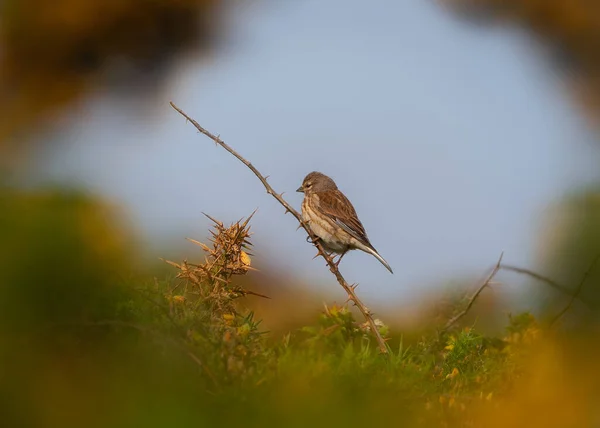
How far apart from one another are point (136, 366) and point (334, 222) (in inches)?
115

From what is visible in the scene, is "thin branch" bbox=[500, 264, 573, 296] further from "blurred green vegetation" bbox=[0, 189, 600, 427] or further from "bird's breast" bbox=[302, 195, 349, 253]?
"bird's breast" bbox=[302, 195, 349, 253]

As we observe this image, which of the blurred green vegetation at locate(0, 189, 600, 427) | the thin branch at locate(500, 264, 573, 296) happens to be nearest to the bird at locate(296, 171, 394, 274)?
the thin branch at locate(500, 264, 573, 296)

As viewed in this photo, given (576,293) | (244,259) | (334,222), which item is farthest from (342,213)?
(576,293)

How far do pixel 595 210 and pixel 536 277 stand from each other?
26 cm

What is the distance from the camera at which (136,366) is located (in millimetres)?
939

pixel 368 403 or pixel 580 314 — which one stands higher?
pixel 580 314

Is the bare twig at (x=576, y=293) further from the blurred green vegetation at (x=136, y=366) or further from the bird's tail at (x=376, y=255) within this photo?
the bird's tail at (x=376, y=255)

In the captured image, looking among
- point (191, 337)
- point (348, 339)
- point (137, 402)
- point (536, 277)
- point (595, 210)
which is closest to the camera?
point (137, 402)

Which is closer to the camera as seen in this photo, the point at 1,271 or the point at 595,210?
the point at 1,271

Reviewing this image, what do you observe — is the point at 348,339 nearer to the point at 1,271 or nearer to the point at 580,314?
the point at 580,314

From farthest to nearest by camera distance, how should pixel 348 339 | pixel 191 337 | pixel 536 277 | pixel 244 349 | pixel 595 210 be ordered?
1. pixel 348 339
2. pixel 536 277
3. pixel 595 210
4. pixel 244 349
5. pixel 191 337

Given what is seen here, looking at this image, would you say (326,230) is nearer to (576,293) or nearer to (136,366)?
(576,293)

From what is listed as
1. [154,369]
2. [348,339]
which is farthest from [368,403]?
[348,339]

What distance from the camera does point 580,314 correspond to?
1.63m
